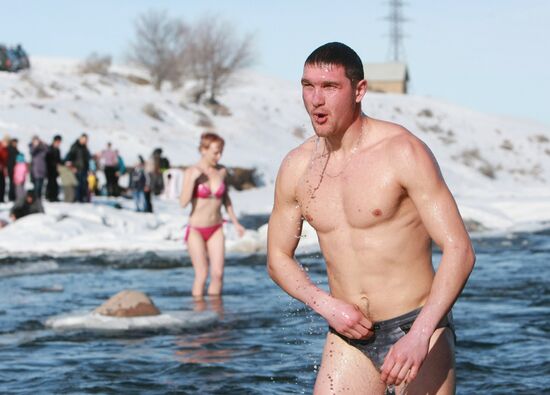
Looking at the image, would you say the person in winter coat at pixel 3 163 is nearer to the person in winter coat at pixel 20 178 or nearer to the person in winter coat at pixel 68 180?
the person in winter coat at pixel 68 180

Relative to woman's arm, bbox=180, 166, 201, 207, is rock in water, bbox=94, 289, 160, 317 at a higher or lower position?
lower

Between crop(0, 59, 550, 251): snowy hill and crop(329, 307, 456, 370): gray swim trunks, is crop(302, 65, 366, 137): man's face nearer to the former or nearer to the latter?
crop(329, 307, 456, 370): gray swim trunks

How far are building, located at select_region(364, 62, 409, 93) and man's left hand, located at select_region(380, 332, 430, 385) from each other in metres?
96.6

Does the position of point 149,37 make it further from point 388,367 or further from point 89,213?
point 388,367

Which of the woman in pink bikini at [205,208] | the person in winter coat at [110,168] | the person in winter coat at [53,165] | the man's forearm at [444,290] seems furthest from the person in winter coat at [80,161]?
the man's forearm at [444,290]

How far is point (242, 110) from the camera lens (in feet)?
225

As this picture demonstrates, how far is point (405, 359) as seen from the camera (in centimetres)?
409

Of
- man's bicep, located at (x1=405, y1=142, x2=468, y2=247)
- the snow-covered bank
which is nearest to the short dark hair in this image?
man's bicep, located at (x1=405, y1=142, x2=468, y2=247)

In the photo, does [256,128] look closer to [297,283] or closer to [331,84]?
[297,283]

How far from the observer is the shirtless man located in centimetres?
433

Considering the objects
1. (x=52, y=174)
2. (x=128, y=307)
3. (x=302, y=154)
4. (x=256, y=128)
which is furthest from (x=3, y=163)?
(x=256, y=128)

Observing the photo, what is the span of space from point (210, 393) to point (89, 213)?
1655 cm

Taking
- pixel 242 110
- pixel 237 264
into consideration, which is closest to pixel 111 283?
pixel 237 264

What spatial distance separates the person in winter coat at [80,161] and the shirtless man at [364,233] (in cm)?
2172
